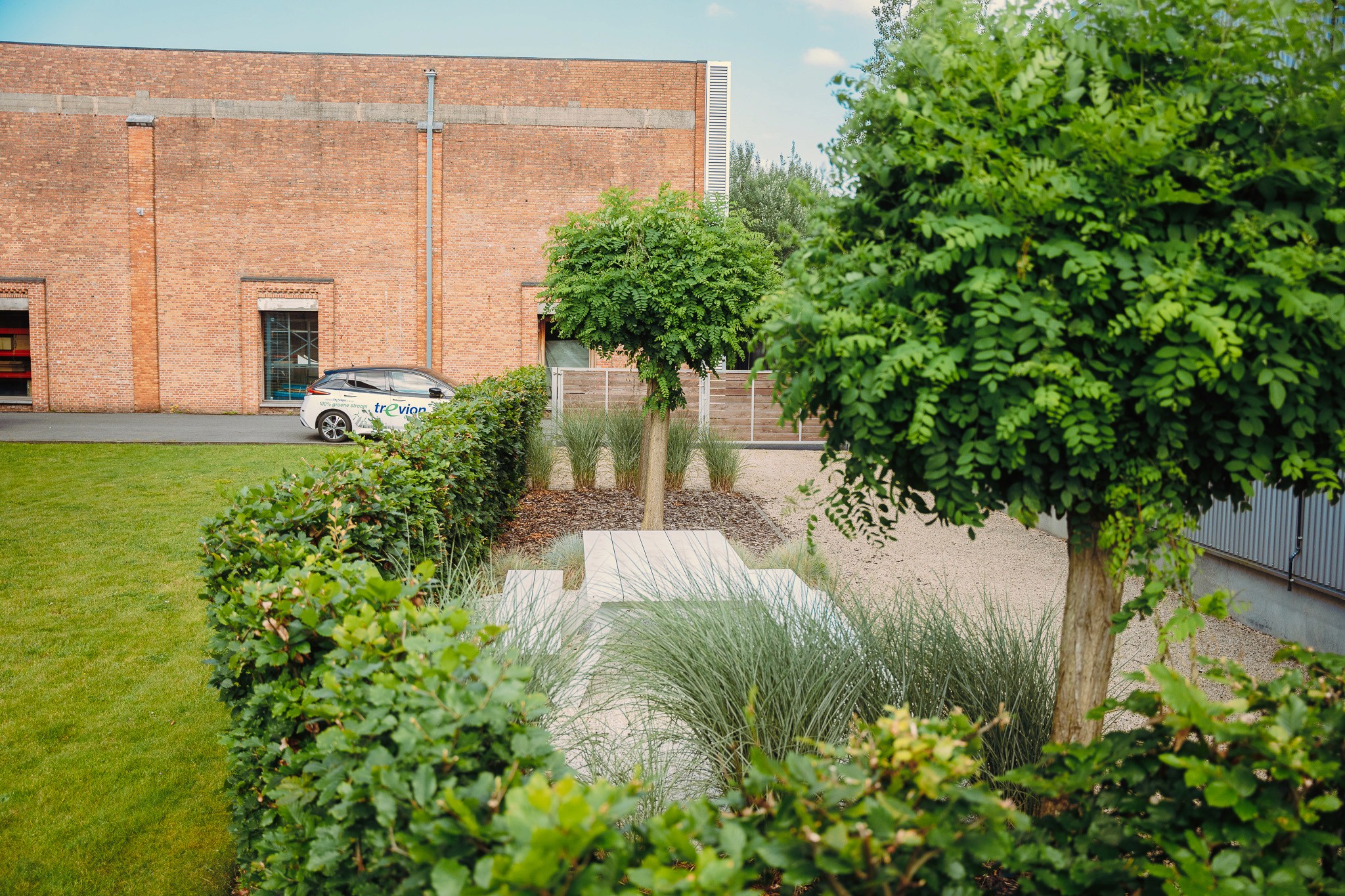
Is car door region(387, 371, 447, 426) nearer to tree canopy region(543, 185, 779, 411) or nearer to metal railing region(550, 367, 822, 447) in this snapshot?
metal railing region(550, 367, 822, 447)

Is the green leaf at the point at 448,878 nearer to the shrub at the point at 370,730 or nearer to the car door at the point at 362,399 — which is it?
the shrub at the point at 370,730

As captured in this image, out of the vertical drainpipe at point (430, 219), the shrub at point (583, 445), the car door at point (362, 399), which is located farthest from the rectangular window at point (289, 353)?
the shrub at point (583, 445)

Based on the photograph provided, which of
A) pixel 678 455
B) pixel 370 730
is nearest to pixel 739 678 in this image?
pixel 370 730

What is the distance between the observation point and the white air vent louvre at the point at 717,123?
74.1 ft

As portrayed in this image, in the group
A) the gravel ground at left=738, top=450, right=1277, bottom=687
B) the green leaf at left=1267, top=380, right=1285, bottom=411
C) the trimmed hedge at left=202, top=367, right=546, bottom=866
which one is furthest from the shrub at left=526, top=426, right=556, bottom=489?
the green leaf at left=1267, top=380, right=1285, bottom=411

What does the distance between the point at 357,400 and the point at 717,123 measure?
38.1 feet

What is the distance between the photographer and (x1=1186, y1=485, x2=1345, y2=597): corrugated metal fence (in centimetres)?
562

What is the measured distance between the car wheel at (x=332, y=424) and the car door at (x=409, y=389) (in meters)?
0.91

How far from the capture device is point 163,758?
13.0 ft

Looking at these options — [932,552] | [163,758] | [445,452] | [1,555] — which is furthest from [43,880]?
[932,552]

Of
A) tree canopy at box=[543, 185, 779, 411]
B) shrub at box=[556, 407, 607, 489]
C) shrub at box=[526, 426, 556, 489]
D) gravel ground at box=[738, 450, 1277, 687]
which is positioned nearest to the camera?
gravel ground at box=[738, 450, 1277, 687]

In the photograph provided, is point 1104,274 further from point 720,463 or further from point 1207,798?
point 720,463

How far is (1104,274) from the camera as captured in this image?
2.04 m

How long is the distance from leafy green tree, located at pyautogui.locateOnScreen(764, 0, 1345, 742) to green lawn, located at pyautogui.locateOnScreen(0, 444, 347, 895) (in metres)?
2.59
